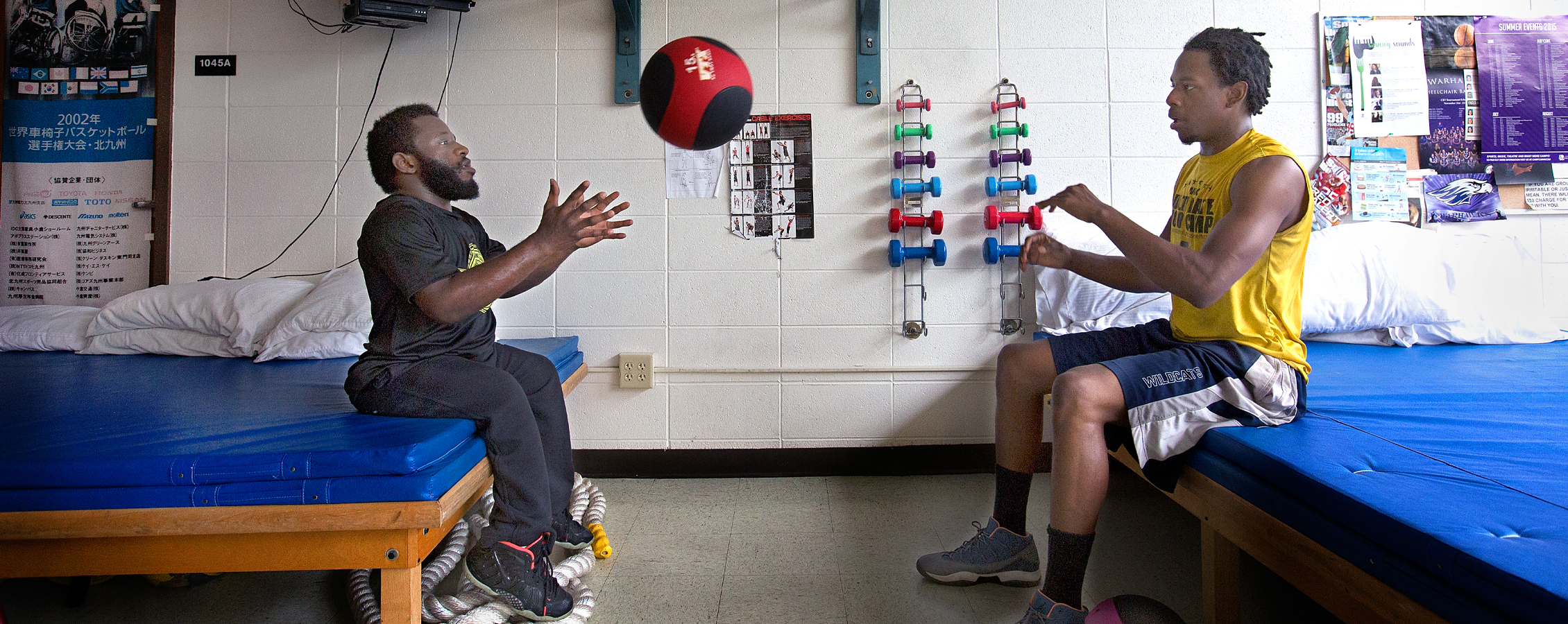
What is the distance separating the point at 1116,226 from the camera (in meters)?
1.57

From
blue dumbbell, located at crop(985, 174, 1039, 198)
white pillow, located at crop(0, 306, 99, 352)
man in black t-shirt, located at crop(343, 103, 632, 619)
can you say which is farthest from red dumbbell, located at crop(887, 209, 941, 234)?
white pillow, located at crop(0, 306, 99, 352)

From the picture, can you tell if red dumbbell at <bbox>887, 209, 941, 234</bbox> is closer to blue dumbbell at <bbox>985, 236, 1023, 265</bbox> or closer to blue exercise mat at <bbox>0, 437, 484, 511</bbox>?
blue dumbbell at <bbox>985, 236, 1023, 265</bbox>

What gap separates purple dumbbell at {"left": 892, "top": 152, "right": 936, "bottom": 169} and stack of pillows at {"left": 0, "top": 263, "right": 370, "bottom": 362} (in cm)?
174

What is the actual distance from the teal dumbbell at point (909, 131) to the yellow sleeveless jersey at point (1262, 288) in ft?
3.59

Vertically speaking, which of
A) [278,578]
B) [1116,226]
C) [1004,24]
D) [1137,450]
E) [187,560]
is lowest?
[278,578]

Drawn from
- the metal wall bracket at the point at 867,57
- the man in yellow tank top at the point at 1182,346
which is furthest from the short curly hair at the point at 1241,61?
the metal wall bracket at the point at 867,57

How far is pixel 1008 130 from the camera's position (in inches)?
107

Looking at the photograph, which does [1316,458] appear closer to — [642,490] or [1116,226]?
[1116,226]

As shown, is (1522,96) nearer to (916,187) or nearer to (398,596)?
(916,187)

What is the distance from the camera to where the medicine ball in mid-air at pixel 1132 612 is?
141 cm

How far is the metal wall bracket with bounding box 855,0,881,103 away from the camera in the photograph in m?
2.73

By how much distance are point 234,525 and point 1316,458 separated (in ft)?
6.02

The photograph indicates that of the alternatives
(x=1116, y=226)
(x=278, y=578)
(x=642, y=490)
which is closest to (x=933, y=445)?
(x=642, y=490)

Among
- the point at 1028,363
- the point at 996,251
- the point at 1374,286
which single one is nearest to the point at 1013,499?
the point at 1028,363
